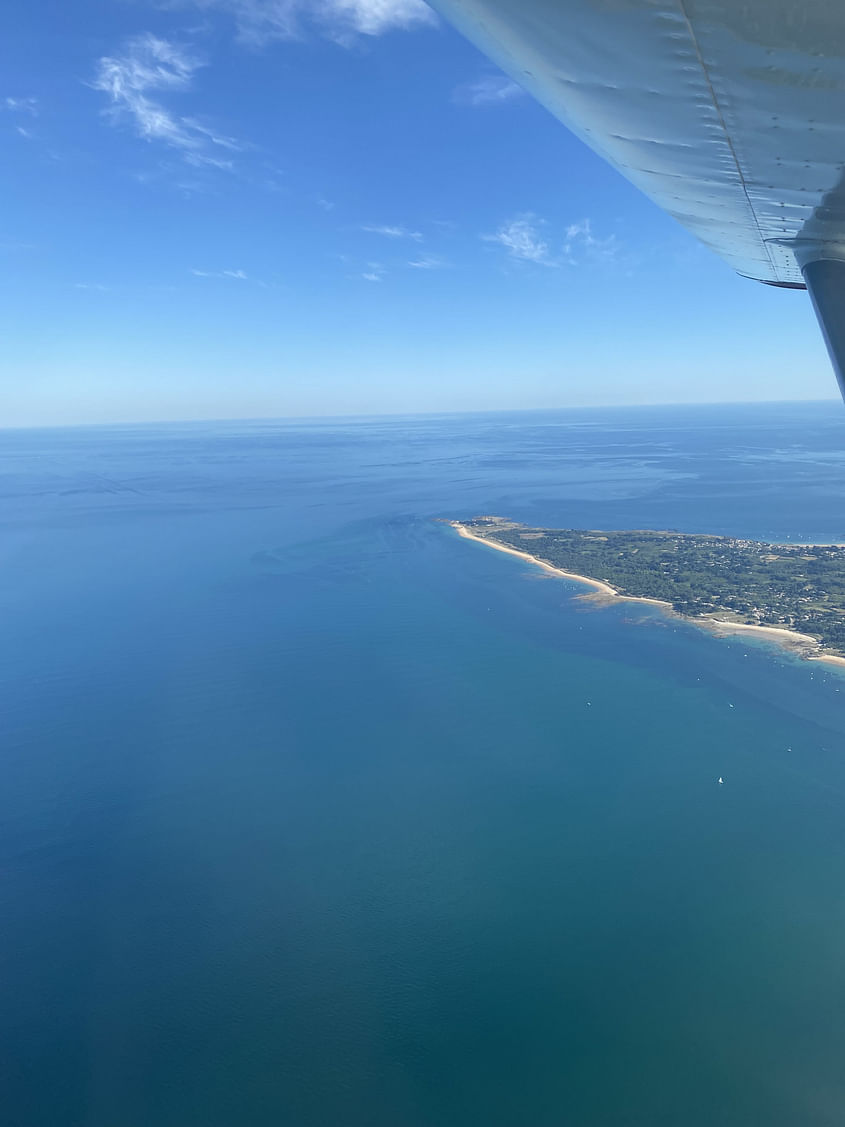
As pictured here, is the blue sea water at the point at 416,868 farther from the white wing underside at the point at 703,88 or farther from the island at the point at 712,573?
the white wing underside at the point at 703,88

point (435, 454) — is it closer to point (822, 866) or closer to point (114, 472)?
point (114, 472)

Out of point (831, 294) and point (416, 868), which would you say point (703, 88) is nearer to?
point (831, 294)

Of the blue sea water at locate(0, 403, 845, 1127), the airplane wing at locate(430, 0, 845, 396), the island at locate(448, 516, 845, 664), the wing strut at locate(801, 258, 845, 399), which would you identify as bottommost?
the blue sea water at locate(0, 403, 845, 1127)

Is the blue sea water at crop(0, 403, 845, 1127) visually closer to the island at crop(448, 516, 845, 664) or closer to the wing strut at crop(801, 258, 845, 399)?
the island at crop(448, 516, 845, 664)

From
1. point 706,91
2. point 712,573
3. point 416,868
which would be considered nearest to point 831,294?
point 706,91

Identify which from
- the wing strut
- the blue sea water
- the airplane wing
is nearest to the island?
the blue sea water

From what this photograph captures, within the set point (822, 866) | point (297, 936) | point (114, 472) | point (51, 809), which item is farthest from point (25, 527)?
point (822, 866)
